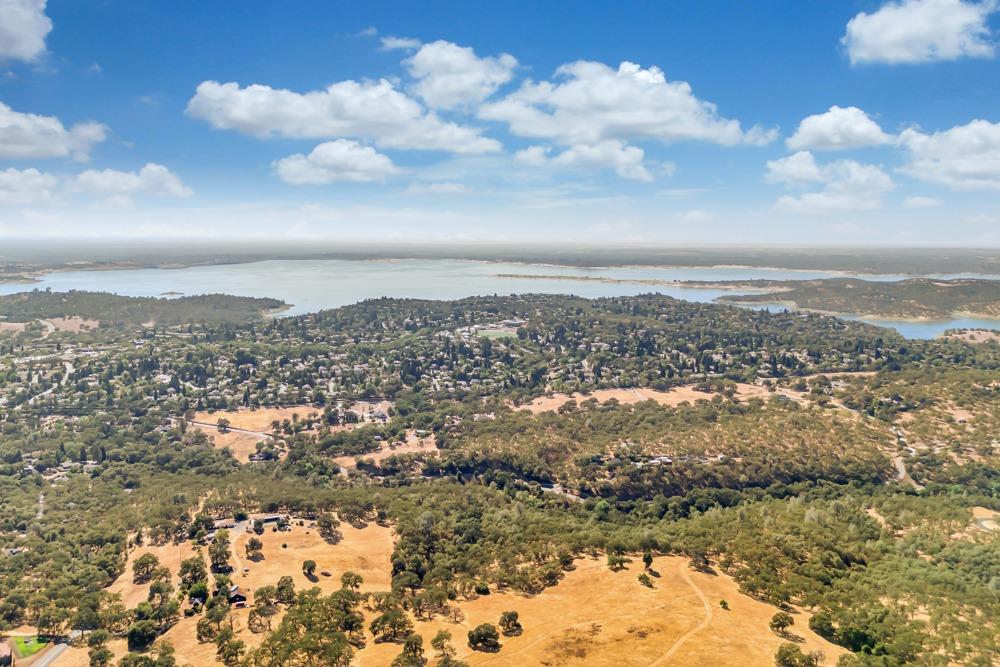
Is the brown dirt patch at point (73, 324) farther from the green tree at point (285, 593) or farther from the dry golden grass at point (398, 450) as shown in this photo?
the green tree at point (285, 593)

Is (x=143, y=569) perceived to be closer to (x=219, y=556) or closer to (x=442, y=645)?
(x=219, y=556)

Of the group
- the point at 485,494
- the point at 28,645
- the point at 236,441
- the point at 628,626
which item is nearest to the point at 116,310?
the point at 236,441

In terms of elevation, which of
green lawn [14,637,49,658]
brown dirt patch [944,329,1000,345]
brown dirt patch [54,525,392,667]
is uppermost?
brown dirt patch [944,329,1000,345]

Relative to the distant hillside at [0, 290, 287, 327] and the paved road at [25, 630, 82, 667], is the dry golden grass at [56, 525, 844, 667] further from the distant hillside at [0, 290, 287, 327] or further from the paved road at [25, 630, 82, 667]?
the distant hillside at [0, 290, 287, 327]

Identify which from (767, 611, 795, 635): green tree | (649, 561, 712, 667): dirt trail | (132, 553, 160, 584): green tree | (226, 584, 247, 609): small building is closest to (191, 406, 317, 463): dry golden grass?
(132, 553, 160, 584): green tree

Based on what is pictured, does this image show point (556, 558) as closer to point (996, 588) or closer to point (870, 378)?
point (996, 588)

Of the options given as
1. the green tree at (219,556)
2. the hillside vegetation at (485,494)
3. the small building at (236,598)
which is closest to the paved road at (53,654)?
the hillside vegetation at (485,494)

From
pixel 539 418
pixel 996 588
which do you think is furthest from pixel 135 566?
pixel 996 588
